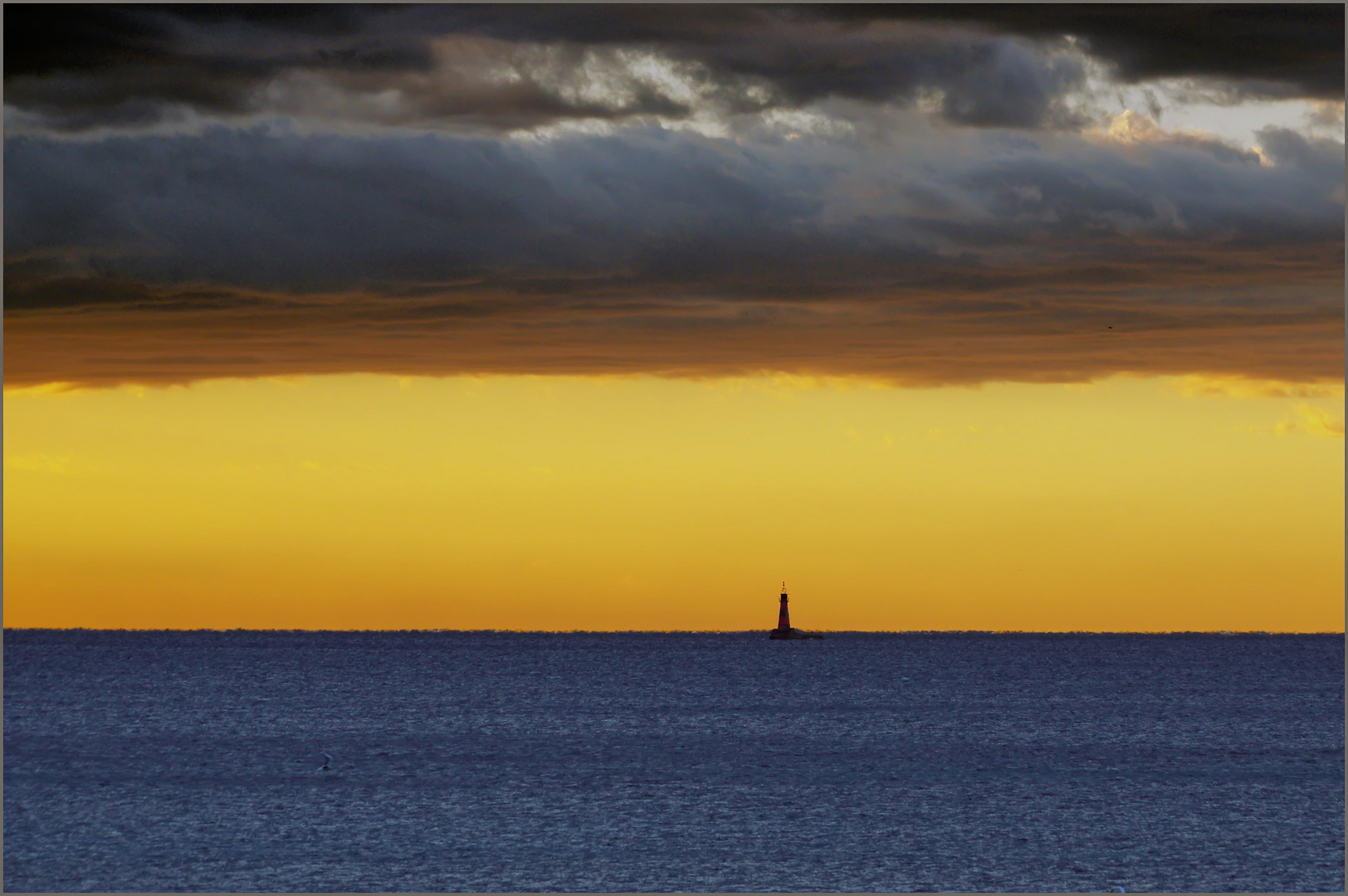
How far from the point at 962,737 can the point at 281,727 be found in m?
36.9

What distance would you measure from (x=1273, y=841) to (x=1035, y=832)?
628 centimetres

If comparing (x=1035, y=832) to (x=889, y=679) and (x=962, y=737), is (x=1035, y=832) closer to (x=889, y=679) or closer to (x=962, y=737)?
(x=962, y=737)

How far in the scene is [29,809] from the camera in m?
41.5

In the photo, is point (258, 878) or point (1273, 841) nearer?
point (258, 878)

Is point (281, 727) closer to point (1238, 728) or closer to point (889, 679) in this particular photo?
point (1238, 728)

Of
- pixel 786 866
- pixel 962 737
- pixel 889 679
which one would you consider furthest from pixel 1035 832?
pixel 889 679

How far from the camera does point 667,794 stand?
48.7m

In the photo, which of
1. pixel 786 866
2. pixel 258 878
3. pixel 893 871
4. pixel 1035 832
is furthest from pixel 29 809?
pixel 1035 832

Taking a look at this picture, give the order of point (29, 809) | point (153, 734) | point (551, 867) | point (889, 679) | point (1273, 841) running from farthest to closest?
point (889, 679)
point (153, 734)
point (29, 809)
point (1273, 841)
point (551, 867)

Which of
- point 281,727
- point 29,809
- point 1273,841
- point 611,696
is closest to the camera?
point 1273,841

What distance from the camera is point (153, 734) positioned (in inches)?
2899

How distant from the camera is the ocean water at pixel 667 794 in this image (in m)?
34.1

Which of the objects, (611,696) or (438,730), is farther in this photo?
(611,696)

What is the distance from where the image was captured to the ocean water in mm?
34125
